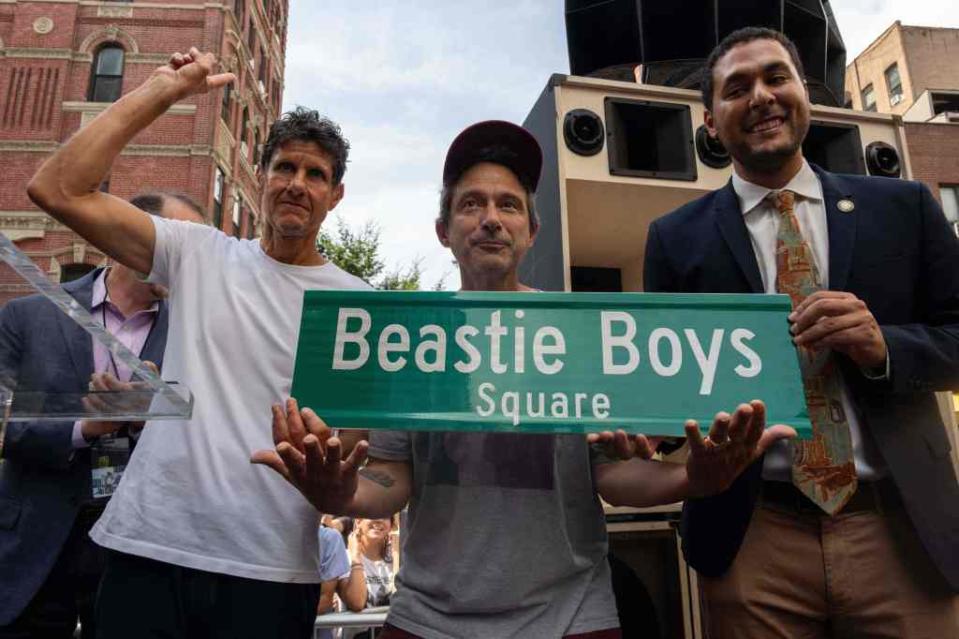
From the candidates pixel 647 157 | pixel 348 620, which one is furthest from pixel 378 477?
pixel 348 620

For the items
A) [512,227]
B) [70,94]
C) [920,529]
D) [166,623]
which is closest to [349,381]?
[512,227]

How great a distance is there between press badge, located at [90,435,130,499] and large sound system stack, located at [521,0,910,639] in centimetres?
165

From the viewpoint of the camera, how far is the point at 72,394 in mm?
907

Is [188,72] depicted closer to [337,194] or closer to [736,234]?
[337,194]

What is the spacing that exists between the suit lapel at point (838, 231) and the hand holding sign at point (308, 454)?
3.59 ft

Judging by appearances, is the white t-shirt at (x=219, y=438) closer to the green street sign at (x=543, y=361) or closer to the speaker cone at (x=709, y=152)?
the green street sign at (x=543, y=361)

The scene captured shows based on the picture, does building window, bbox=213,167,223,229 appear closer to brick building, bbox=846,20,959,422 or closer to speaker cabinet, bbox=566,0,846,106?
speaker cabinet, bbox=566,0,846,106

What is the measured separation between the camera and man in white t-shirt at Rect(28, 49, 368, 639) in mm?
1406

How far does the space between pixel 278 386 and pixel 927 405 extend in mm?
1466

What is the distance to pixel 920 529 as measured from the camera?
1.30 meters

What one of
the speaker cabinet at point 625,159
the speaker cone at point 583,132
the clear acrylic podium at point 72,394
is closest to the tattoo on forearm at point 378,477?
the clear acrylic podium at point 72,394

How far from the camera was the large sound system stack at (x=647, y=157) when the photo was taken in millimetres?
2520

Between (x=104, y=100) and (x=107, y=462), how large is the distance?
1603 cm

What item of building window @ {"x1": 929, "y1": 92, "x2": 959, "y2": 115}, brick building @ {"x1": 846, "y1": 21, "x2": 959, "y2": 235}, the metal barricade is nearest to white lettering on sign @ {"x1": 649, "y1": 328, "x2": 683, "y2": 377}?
the metal barricade
